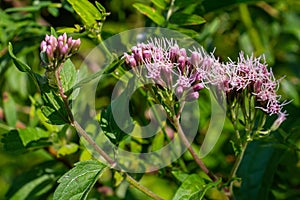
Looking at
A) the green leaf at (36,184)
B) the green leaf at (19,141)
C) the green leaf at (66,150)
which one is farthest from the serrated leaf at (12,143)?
the green leaf at (36,184)

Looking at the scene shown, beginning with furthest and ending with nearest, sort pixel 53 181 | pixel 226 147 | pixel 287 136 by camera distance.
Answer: pixel 226 147 → pixel 53 181 → pixel 287 136

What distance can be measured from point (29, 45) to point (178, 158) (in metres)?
0.48

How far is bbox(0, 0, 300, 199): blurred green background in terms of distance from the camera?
52.9 inches

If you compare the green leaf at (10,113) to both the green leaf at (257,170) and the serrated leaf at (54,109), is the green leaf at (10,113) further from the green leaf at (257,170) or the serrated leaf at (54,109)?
the green leaf at (257,170)

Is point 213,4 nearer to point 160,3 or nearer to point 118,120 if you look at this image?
point 160,3

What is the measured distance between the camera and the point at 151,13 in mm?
1213

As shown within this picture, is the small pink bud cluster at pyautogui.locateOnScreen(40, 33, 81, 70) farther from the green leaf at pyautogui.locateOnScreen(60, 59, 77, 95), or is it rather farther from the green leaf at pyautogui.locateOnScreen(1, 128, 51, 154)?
the green leaf at pyautogui.locateOnScreen(1, 128, 51, 154)

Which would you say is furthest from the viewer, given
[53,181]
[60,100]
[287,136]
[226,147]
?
[226,147]

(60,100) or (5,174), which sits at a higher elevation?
(60,100)

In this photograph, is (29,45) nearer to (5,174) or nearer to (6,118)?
(6,118)

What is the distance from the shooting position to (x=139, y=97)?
144cm

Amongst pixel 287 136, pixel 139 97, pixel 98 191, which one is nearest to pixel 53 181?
pixel 98 191

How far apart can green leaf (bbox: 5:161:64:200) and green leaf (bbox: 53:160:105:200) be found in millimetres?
404

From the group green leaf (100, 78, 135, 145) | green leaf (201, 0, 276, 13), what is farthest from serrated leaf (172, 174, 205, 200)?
green leaf (201, 0, 276, 13)
